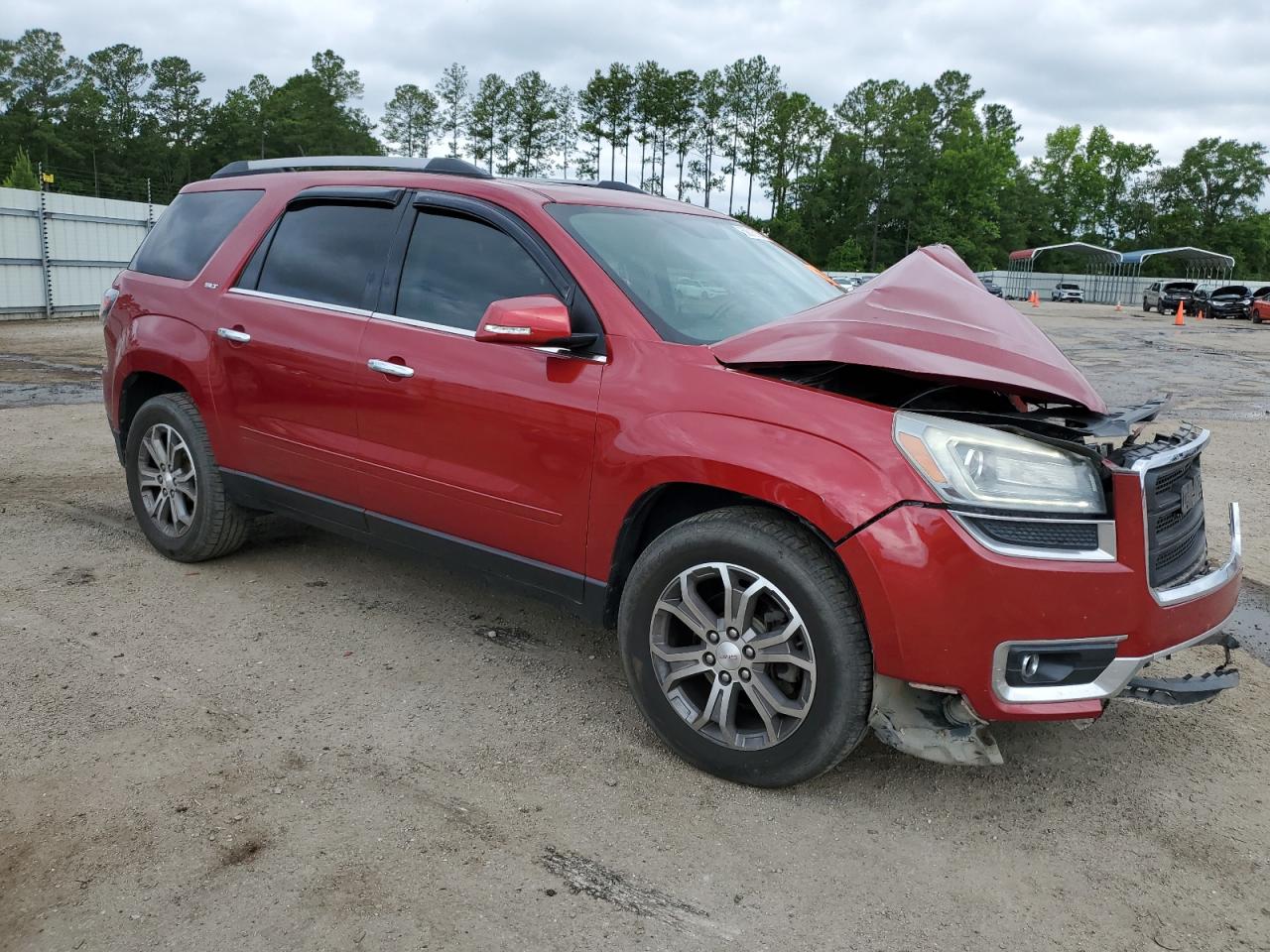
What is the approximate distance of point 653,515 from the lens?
328 cm

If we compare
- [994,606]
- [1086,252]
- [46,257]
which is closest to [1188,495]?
[994,606]

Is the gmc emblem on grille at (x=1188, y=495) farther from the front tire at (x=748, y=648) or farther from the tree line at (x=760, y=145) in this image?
the tree line at (x=760, y=145)

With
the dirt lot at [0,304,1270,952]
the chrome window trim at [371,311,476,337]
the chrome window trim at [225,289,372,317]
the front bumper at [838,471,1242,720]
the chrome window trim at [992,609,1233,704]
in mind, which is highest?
the chrome window trim at [225,289,372,317]

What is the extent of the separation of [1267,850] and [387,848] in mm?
2388

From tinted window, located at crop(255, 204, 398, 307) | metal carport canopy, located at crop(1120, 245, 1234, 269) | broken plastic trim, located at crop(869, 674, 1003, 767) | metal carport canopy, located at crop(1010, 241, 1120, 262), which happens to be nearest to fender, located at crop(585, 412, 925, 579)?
broken plastic trim, located at crop(869, 674, 1003, 767)

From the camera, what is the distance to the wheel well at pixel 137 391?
4.92 m

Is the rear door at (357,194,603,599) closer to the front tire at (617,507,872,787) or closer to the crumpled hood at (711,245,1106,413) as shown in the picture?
the front tire at (617,507,872,787)

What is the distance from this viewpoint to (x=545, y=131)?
109m

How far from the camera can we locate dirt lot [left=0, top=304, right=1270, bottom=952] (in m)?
2.41

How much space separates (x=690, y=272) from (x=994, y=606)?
1.68m

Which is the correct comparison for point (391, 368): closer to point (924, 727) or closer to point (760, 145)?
point (924, 727)

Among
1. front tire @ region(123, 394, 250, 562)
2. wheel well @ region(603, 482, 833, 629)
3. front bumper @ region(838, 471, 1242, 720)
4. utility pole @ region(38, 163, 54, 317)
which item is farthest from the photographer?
utility pole @ region(38, 163, 54, 317)

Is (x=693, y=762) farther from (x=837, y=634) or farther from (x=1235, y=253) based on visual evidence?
(x=1235, y=253)

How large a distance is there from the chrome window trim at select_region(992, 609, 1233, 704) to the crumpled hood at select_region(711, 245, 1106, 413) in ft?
2.30
